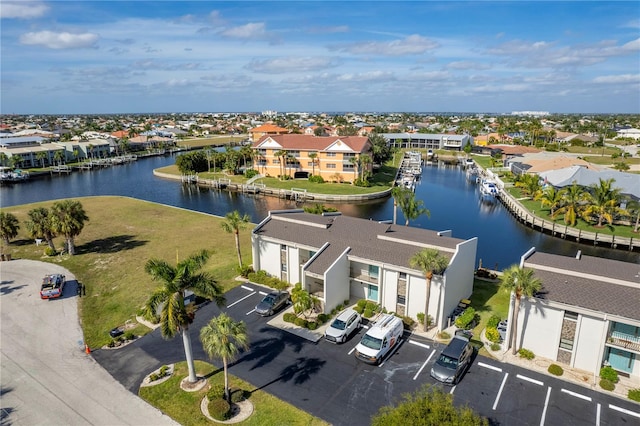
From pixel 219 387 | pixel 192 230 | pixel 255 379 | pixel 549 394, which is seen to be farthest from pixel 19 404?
pixel 192 230

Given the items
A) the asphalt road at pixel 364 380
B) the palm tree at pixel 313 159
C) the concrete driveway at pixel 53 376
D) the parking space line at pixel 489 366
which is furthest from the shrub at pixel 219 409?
the palm tree at pixel 313 159

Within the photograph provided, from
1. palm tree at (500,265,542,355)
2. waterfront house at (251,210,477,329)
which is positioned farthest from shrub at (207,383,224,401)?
palm tree at (500,265,542,355)

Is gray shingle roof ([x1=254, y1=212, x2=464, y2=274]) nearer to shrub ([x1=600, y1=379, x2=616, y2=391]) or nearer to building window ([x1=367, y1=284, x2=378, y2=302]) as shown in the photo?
building window ([x1=367, y1=284, x2=378, y2=302])

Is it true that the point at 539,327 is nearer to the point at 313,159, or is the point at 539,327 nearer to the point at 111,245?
the point at 111,245

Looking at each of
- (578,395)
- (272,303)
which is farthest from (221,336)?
(578,395)

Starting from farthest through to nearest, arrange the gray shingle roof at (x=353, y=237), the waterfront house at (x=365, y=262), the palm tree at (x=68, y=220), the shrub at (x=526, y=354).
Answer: the palm tree at (x=68, y=220), the gray shingle roof at (x=353, y=237), the waterfront house at (x=365, y=262), the shrub at (x=526, y=354)

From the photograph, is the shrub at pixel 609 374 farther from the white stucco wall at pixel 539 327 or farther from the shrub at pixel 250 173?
the shrub at pixel 250 173

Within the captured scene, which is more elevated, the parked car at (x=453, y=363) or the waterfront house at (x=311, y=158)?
the waterfront house at (x=311, y=158)

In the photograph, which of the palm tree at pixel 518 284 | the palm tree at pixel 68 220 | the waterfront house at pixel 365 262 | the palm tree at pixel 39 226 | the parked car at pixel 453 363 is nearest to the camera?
the parked car at pixel 453 363
